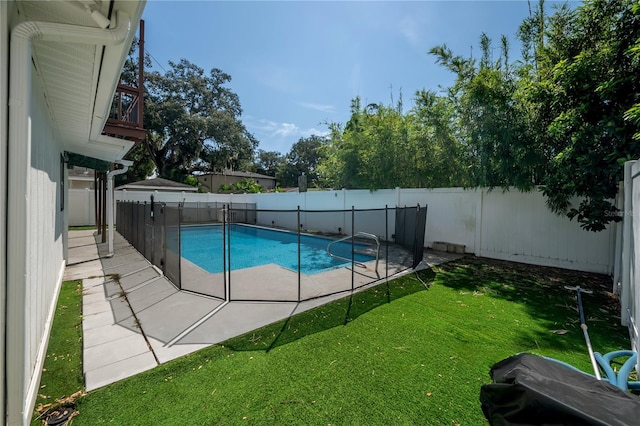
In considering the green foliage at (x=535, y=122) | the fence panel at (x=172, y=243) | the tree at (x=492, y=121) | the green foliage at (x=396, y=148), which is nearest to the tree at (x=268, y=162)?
the green foliage at (x=396, y=148)

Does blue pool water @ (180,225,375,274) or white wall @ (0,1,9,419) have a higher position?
white wall @ (0,1,9,419)

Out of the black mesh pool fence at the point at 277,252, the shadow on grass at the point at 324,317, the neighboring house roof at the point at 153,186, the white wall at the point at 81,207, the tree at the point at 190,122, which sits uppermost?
the tree at the point at 190,122

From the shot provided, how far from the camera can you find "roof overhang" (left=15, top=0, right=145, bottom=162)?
185 centimetres

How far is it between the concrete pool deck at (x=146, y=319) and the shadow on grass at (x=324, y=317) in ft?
0.60

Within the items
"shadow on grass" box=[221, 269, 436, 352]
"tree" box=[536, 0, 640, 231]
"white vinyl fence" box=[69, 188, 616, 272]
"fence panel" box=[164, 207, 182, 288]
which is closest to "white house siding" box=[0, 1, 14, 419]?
"shadow on grass" box=[221, 269, 436, 352]

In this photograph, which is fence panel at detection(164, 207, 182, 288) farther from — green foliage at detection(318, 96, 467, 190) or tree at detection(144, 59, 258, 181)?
tree at detection(144, 59, 258, 181)

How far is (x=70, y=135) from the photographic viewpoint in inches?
206

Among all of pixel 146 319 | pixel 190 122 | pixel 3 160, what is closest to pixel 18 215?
pixel 3 160

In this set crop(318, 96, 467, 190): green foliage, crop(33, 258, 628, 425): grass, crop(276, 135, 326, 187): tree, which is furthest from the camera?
crop(276, 135, 326, 187): tree

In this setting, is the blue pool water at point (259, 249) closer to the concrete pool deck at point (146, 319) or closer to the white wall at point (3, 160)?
the concrete pool deck at point (146, 319)

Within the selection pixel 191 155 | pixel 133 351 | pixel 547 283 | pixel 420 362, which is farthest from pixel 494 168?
pixel 191 155

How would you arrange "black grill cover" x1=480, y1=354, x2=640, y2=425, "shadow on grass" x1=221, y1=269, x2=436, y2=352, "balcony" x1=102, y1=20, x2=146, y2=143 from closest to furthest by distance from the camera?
"black grill cover" x1=480, y1=354, x2=640, y2=425 → "shadow on grass" x1=221, y1=269, x2=436, y2=352 → "balcony" x1=102, y1=20, x2=146, y2=143

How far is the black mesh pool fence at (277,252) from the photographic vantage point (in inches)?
197

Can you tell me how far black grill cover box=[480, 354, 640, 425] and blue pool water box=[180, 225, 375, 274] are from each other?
5.20m
